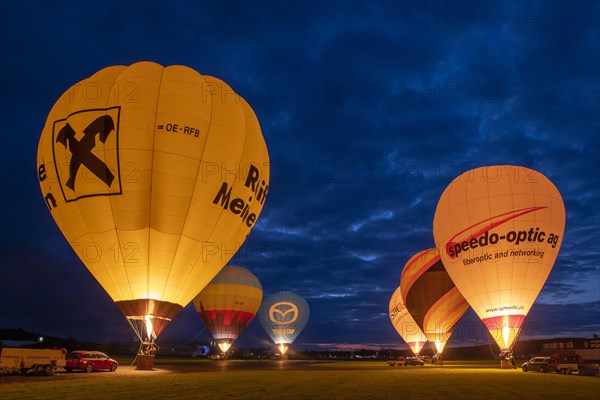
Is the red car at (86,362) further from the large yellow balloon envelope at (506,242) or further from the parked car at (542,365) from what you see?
the parked car at (542,365)

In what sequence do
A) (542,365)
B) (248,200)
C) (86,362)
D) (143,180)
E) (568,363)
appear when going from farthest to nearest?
(542,365), (568,363), (248,200), (86,362), (143,180)

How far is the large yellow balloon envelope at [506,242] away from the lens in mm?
32406

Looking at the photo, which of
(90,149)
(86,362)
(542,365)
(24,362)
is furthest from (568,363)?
(24,362)

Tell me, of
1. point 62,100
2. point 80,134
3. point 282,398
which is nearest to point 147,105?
point 80,134

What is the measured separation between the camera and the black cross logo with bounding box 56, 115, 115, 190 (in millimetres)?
21844

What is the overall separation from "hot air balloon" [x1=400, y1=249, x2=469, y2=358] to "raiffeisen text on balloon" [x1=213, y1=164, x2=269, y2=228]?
2448 cm

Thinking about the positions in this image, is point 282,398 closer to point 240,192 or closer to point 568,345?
point 240,192

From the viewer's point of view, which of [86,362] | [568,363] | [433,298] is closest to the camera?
[86,362]

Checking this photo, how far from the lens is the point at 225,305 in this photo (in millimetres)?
50000

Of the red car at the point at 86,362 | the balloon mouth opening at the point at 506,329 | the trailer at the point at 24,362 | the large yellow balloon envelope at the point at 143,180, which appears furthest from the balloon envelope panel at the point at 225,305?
the trailer at the point at 24,362

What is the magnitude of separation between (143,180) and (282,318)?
5055 centimetres

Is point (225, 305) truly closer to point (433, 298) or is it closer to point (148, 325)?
point (433, 298)

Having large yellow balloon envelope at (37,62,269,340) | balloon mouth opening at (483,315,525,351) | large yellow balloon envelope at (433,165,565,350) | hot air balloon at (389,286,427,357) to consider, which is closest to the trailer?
large yellow balloon envelope at (37,62,269,340)

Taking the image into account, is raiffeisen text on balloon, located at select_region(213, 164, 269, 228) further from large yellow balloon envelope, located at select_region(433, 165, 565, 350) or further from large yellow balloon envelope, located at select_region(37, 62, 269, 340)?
large yellow balloon envelope, located at select_region(433, 165, 565, 350)
